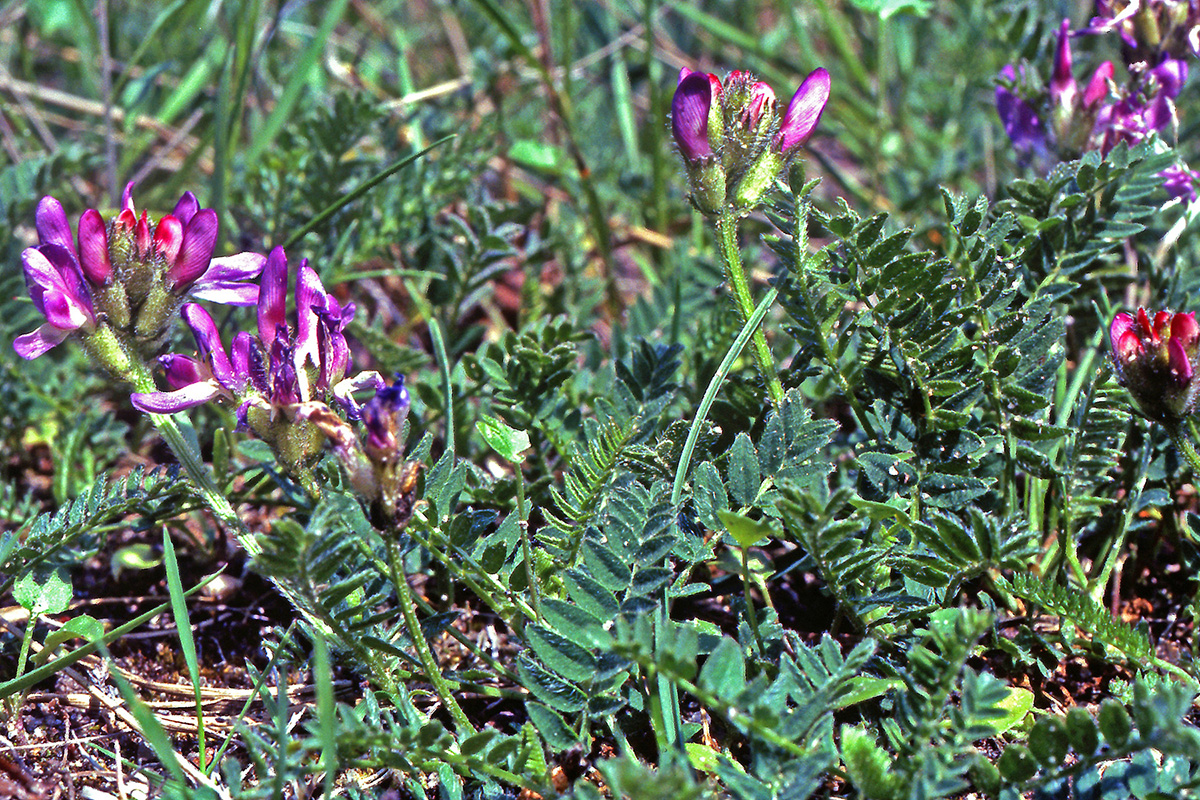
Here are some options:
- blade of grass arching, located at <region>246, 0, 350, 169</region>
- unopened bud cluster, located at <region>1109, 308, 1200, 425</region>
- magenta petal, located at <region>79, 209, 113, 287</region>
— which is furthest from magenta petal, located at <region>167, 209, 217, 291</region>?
unopened bud cluster, located at <region>1109, 308, 1200, 425</region>

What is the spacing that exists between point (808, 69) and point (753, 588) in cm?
263

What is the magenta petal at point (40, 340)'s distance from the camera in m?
1.73

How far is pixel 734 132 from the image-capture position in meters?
1.85

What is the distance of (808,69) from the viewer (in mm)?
4117

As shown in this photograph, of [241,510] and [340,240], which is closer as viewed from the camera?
[241,510]

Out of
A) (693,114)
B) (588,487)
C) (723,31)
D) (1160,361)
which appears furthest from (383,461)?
(723,31)

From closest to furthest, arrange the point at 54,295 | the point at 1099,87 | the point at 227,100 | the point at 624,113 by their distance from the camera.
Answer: the point at 54,295
the point at 1099,87
the point at 227,100
the point at 624,113

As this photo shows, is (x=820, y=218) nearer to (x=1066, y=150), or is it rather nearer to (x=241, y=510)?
(x=1066, y=150)

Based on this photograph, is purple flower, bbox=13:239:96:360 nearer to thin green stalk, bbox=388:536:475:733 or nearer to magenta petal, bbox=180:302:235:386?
magenta petal, bbox=180:302:235:386

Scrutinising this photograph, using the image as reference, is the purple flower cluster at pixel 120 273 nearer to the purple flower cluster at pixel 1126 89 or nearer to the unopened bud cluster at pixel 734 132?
the unopened bud cluster at pixel 734 132

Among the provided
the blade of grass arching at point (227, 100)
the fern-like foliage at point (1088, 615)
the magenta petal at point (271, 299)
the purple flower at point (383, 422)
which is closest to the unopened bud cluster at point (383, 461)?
the purple flower at point (383, 422)

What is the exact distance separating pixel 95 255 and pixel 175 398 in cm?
30

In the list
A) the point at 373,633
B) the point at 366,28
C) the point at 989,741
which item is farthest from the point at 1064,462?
the point at 366,28

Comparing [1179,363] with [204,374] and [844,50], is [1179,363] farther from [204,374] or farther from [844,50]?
[844,50]
